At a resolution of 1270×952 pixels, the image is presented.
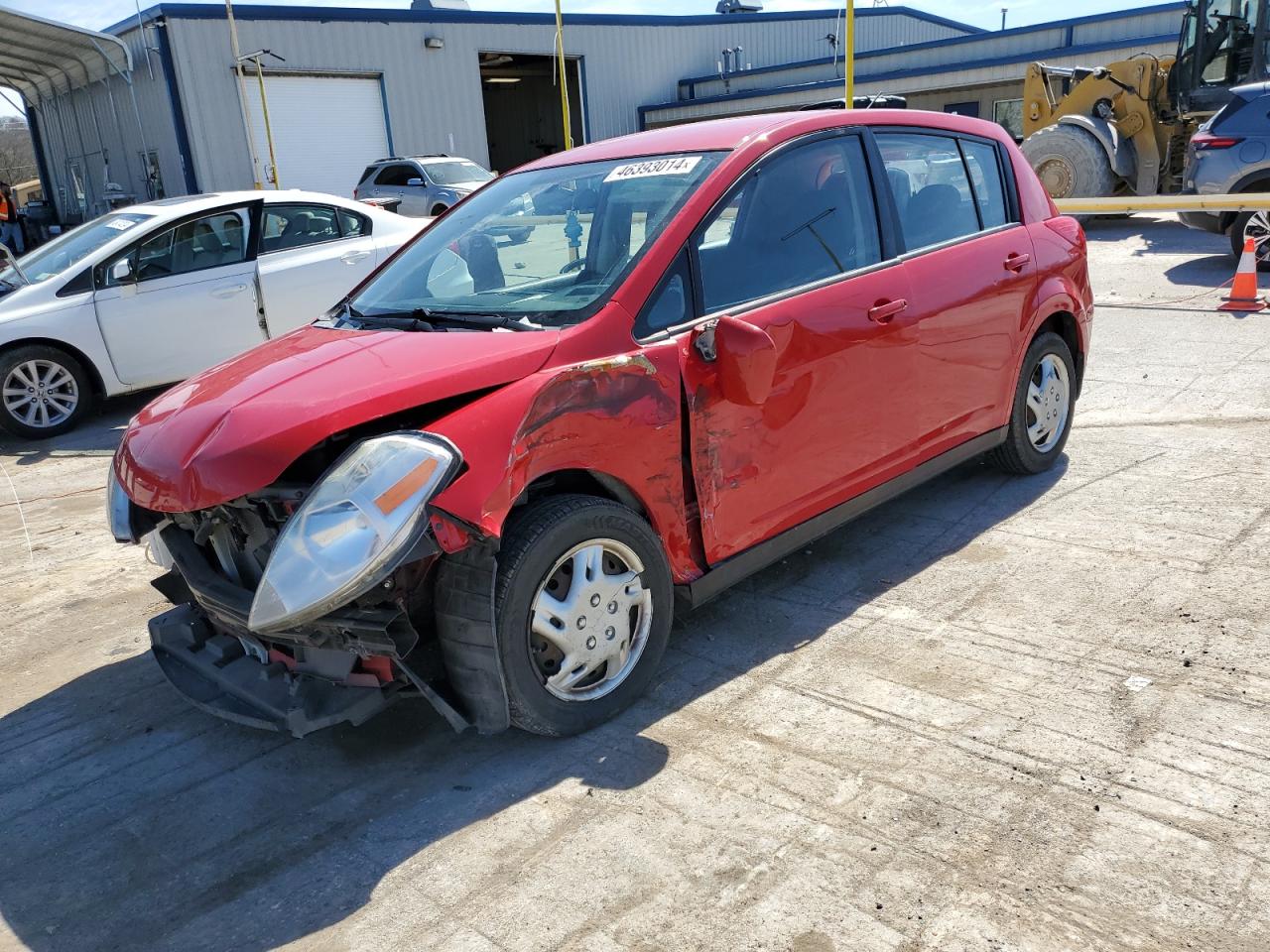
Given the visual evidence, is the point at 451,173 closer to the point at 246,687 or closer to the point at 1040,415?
the point at 1040,415

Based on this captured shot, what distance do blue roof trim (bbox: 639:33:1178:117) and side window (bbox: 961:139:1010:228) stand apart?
72.3ft

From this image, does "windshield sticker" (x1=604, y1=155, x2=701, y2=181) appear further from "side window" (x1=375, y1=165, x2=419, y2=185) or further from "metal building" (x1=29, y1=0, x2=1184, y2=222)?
"metal building" (x1=29, y1=0, x2=1184, y2=222)

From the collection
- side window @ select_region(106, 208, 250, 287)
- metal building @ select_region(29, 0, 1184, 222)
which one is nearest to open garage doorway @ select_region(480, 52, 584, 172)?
metal building @ select_region(29, 0, 1184, 222)

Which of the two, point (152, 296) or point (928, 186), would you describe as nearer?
point (928, 186)

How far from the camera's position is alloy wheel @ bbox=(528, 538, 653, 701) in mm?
3090

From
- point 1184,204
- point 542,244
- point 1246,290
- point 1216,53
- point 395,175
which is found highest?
point 1216,53

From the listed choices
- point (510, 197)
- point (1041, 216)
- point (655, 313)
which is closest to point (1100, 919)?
point (655, 313)

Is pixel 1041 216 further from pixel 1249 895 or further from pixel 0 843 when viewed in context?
pixel 0 843

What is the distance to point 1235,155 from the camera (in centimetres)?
1127

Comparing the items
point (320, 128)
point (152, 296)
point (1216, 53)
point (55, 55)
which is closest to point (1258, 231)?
point (1216, 53)

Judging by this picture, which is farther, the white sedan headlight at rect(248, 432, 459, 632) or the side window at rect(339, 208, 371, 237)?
the side window at rect(339, 208, 371, 237)

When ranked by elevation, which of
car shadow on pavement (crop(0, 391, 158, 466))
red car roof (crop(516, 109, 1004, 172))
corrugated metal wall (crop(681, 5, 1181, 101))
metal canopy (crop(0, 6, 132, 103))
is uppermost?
metal canopy (crop(0, 6, 132, 103))

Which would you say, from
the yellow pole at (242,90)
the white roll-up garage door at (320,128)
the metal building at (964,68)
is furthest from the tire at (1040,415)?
the white roll-up garage door at (320,128)

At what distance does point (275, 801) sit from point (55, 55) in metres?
28.7
